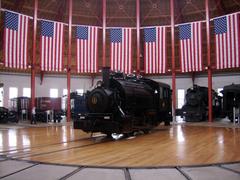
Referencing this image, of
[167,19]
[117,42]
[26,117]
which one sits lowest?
[26,117]

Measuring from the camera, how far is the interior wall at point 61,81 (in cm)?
3028

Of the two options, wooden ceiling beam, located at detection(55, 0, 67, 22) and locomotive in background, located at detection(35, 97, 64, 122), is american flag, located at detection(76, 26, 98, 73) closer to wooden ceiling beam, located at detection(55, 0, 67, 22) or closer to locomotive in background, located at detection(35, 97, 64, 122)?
locomotive in background, located at detection(35, 97, 64, 122)

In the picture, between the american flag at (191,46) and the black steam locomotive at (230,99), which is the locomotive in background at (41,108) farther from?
the black steam locomotive at (230,99)

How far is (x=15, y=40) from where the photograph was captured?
2134 cm

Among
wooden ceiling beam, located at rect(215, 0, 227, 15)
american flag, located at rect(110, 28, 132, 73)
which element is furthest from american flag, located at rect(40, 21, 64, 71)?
wooden ceiling beam, located at rect(215, 0, 227, 15)

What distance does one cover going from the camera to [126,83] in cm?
1398

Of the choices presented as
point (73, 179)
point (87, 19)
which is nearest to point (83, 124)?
point (73, 179)

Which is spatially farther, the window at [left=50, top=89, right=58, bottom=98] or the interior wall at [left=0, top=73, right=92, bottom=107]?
the window at [left=50, top=89, right=58, bottom=98]

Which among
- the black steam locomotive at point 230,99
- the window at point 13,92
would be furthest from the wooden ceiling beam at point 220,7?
the window at point 13,92

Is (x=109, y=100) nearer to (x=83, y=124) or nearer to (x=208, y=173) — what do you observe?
(x=83, y=124)

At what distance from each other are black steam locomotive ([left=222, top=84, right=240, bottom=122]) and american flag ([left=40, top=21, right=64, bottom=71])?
1263 centimetres

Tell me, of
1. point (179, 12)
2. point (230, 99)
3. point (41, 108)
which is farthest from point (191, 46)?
point (41, 108)

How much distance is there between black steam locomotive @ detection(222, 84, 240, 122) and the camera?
23797mm

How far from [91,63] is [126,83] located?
11116 millimetres
